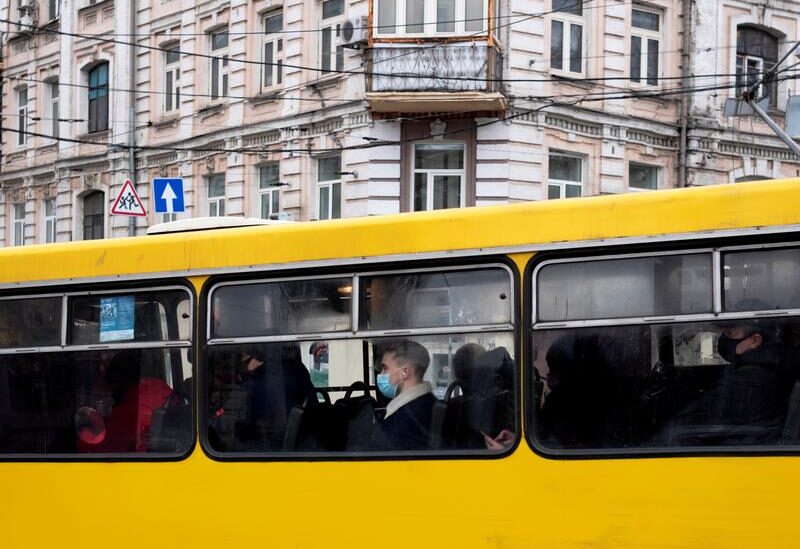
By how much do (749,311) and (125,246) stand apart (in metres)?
3.65

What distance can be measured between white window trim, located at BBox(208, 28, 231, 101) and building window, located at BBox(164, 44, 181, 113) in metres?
1.12

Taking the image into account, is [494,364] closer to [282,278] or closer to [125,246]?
[282,278]

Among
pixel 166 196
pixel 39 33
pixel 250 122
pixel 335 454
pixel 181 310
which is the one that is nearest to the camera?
pixel 335 454

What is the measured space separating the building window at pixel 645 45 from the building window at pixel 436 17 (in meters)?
3.50

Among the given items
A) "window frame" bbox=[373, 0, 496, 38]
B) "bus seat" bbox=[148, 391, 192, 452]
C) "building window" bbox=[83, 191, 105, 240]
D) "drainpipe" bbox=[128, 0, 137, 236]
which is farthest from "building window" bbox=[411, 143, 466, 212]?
"bus seat" bbox=[148, 391, 192, 452]

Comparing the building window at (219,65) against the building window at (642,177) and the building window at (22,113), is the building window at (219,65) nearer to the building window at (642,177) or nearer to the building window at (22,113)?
the building window at (22,113)

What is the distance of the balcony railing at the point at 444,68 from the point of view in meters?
20.5

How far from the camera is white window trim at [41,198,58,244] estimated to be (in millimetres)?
30000

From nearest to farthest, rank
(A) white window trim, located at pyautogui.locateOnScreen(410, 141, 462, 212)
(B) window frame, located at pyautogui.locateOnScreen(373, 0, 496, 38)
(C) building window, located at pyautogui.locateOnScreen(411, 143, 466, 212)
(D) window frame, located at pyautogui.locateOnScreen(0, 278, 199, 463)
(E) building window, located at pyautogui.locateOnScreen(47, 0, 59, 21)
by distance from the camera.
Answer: (D) window frame, located at pyautogui.locateOnScreen(0, 278, 199, 463) → (B) window frame, located at pyautogui.locateOnScreen(373, 0, 496, 38) → (A) white window trim, located at pyautogui.locateOnScreen(410, 141, 462, 212) → (C) building window, located at pyautogui.locateOnScreen(411, 143, 466, 212) → (E) building window, located at pyautogui.locateOnScreen(47, 0, 59, 21)

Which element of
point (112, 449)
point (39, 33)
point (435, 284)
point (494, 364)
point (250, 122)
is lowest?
point (112, 449)

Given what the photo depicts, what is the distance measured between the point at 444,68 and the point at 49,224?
13879 mm

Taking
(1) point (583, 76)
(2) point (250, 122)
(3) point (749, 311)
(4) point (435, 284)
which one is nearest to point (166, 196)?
(2) point (250, 122)

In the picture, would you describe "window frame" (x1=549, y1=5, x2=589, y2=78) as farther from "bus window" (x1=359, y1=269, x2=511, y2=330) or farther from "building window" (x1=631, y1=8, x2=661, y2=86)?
"bus window" (x1=359, y1=269, x2=511, y2=330)

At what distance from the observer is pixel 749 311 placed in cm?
538
